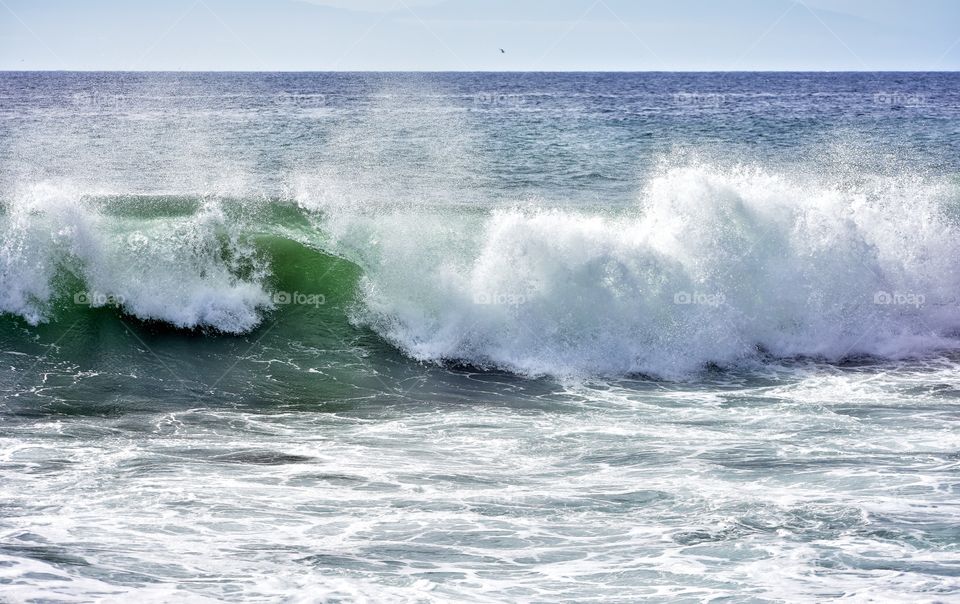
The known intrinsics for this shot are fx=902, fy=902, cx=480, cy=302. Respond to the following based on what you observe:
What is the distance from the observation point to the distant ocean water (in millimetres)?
6145

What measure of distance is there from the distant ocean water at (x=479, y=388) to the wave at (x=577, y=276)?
0.05 m

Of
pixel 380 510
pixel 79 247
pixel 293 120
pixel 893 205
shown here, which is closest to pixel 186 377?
pixel 79 247

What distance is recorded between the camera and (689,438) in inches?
343

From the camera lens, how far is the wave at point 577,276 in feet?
40.3

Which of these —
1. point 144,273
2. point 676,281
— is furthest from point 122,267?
point 676,281

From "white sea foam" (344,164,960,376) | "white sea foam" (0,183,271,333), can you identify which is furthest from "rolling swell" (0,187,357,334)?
"white sea foam" (344,164,960,376)

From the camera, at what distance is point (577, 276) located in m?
12.9

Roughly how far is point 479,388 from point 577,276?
9.52 feet

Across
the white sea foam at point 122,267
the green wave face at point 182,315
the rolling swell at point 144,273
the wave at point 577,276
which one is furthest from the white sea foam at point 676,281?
the white sea foam at point 122,267

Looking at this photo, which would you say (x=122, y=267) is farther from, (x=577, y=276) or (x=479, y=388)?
(x=577, y=276)

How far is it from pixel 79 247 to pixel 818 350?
35.1 feet

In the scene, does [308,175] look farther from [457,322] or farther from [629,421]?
[629,421]

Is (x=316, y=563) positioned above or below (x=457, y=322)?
below

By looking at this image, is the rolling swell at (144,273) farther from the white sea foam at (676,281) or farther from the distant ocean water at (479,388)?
the white sea foam at (676,281)
